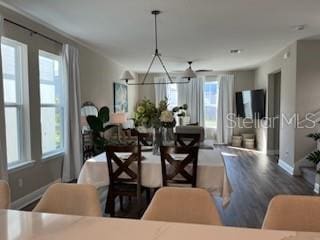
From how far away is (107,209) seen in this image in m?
3.58

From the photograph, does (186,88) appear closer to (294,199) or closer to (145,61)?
(145,61)

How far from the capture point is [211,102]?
10422 mm

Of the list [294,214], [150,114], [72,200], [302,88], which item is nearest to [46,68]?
[150,114]

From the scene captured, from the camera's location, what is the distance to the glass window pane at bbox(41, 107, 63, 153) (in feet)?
15.5

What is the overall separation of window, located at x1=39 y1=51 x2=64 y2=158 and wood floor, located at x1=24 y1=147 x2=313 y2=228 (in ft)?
4.18

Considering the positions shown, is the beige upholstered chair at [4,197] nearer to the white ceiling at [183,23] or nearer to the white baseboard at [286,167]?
the white ceiling at [183,23]

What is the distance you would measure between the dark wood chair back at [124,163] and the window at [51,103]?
6.14 feet

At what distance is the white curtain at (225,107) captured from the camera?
33.2 ft

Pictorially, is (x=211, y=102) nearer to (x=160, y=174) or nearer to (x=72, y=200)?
(x=160, y=174)

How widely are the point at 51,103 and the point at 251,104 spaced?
6.11m

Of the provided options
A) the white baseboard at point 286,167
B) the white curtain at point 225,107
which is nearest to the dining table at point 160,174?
the white baseboard at point 286,167

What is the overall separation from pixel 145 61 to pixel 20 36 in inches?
169

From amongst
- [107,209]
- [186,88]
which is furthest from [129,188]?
[186,88]

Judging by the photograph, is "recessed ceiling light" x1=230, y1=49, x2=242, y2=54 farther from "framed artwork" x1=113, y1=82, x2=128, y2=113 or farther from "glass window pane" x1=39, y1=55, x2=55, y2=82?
"glass window pane" x1=39, y1=55, x2=55, y2=82
